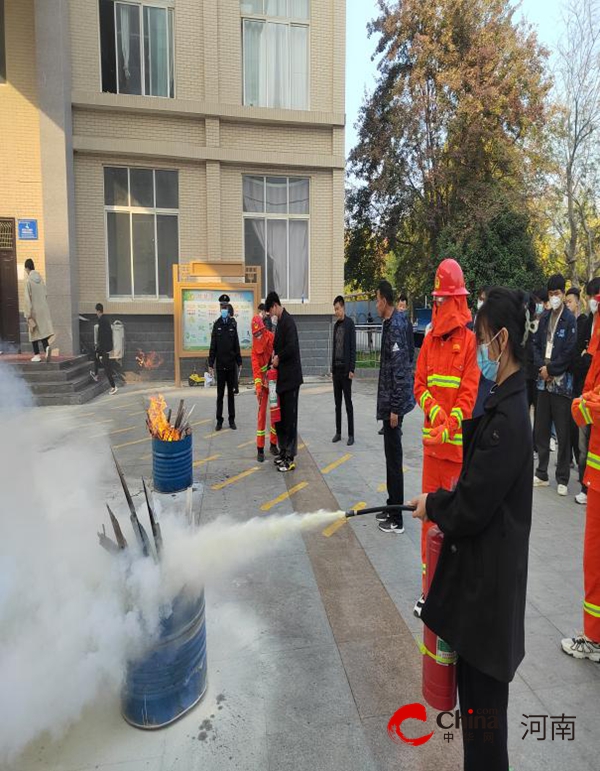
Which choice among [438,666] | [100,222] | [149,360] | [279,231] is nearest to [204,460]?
[438,666]

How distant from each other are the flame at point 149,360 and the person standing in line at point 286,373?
837 centimetres

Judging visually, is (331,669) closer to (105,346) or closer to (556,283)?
(556,283)

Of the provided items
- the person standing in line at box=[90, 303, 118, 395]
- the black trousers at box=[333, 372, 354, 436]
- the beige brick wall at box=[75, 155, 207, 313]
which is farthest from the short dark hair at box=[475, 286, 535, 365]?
the beige brick wall at box=[75, 155, 207, 313]

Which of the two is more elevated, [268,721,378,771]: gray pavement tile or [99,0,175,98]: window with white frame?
[99,0,175,98]: window with white frame

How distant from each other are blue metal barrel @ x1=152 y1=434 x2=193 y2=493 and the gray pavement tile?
9.41ft

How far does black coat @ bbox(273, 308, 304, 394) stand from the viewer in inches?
273

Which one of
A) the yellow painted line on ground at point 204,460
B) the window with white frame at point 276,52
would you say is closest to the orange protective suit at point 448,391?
the yellow painted line on ground at point 204,460

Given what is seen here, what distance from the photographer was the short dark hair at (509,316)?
219 centimetres

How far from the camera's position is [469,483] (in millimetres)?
2057

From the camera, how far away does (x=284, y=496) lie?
20.1 ft

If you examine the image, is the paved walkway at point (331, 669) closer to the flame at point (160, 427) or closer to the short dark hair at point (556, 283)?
the flame at point (160, 427)

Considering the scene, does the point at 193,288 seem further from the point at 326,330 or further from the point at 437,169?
the point at 437,169

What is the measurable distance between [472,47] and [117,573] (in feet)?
78.0

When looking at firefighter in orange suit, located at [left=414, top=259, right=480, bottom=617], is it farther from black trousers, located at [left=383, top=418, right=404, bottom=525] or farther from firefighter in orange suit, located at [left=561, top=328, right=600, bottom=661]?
black trousers, located at [left=383, top=418, right=404, bottom=525]
